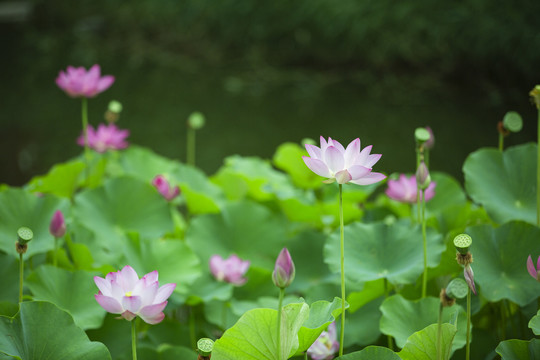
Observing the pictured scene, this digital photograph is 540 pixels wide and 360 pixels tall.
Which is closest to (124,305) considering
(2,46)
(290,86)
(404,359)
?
(404,359)

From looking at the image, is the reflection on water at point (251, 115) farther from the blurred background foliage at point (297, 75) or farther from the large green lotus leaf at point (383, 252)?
the large green lotus leaf at point (383, 252)

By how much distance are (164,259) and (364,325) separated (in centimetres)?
35

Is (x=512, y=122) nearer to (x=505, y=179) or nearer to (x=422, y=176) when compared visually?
(x=505, y=179)

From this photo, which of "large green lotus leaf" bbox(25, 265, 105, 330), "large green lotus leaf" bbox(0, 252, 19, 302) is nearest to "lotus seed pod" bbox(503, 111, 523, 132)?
"large green lotus leaf" bbox(25, 265, 105, 330)

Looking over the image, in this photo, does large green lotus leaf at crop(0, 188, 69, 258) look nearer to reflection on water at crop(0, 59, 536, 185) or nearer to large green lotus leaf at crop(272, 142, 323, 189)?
large green lotus leaf at crop(272, 142, 323, 189)

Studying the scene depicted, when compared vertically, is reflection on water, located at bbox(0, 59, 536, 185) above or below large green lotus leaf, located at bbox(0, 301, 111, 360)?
above

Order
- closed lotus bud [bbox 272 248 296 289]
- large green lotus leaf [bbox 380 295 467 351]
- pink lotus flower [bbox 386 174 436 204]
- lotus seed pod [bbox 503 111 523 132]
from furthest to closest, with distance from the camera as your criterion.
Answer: pink lotus flower [bbox 386 174 436 204], lotus seed pod [bbox 503 111 523 132], large green lotus leaf [bbox 380 295 467 351], closed lotus bud [bbox 272 248 296 289]

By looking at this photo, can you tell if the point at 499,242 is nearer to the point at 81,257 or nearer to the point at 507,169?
the point at 507,169

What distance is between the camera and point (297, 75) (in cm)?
427

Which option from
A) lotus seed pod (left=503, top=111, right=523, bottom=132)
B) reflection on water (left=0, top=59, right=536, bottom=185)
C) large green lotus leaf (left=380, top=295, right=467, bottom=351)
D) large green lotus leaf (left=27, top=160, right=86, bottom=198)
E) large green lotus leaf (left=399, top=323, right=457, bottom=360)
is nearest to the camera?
large green lotus leaf (left=399, top=323, right=457, bottom=360)

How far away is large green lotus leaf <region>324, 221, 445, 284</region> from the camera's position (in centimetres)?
96

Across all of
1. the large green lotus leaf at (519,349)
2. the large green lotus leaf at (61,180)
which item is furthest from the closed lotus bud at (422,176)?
the large green lotus leaf at (61,180)

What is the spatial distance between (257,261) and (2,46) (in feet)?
15.7

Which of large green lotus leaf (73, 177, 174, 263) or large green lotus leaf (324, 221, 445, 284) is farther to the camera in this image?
large green lotus leaf (73, 177, 174, 263)
